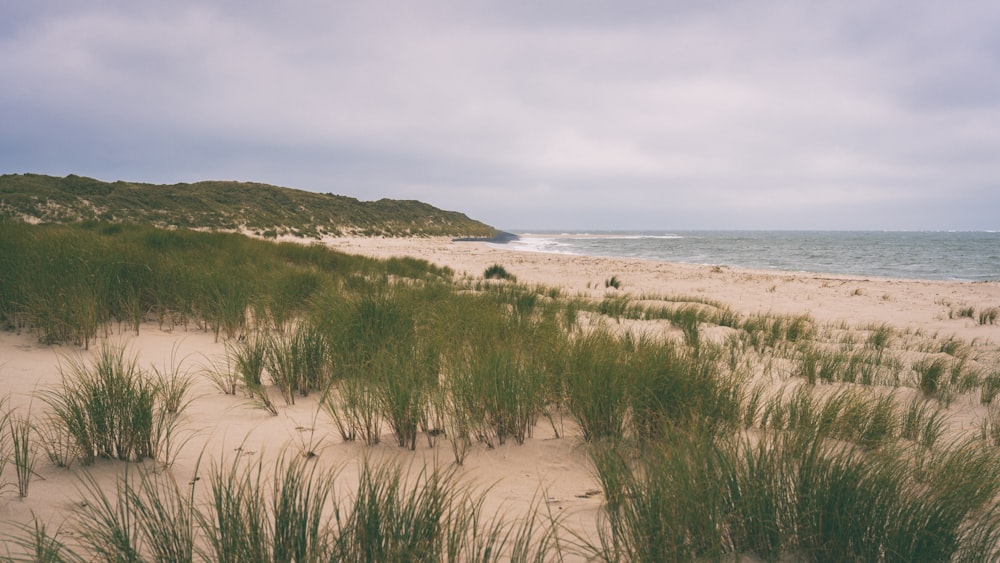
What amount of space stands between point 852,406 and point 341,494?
2.67 m

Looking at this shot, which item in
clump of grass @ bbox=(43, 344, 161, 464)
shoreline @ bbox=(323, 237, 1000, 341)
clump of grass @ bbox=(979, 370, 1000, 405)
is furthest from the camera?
shoreline @ bbox=(323, 237, 1000, 341)

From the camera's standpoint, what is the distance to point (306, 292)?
5.55m

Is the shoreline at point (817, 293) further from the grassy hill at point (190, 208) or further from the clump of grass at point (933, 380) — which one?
the grassy hill at point (190, 208)

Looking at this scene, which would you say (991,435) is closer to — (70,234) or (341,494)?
(341,494)

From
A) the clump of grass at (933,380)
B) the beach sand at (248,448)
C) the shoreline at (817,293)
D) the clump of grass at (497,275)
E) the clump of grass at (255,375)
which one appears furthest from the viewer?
the clump of grass at (497,275)

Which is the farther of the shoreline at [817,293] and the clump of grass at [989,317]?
the shoreline at [817,293]

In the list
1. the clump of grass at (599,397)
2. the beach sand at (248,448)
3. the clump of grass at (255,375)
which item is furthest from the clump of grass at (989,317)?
the clump of grass at (255,375)

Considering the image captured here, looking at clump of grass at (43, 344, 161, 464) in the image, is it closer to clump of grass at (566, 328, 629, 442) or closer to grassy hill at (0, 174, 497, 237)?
clump of grass at (566, 328, 629, 442)

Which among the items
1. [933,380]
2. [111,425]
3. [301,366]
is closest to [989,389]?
[933,380]

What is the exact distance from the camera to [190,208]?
30.1m

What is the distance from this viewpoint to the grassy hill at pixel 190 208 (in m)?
21.9

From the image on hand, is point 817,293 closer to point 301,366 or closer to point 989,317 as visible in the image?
point 989,317

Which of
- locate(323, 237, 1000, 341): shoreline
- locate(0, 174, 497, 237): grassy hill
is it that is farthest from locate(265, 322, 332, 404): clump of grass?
locate(0, 174, 497, 237): grassy hill

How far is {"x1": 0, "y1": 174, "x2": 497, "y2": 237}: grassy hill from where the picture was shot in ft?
71.7
